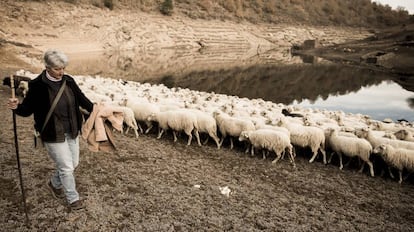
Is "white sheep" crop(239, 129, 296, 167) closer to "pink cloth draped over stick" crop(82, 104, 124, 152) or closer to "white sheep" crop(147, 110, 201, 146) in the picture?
"white sheep" crop(147, 110, 201, 146)

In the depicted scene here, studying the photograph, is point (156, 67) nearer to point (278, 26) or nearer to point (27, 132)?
point (27, 132)

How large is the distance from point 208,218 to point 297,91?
2106 cm

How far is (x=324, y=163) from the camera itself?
7.93 metres

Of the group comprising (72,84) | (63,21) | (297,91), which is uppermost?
(63,21)

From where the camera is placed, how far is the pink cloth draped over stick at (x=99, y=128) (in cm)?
509

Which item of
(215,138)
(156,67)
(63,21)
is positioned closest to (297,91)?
(156,67)

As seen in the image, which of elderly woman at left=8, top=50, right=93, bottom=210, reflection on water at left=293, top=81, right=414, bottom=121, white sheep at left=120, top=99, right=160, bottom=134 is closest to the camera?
elderly woman at left=8, top=50, right=93, bottom=210

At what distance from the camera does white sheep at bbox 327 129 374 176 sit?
743cm

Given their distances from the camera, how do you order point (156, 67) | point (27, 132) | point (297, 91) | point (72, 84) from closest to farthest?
point (72, 84)
point (27, 132)
point (297, 91)
point (156, 67)

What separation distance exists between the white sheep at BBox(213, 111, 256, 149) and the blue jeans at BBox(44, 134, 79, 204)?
4.59 m

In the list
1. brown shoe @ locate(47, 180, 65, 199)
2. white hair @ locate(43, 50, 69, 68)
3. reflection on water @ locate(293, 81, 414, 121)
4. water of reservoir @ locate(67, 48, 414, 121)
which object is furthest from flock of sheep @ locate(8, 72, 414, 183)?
water of reservoir @ locate(67, 48, 414, 121)


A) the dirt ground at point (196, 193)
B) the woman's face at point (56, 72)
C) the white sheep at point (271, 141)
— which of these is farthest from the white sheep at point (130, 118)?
the woman's face at point (56, 72)

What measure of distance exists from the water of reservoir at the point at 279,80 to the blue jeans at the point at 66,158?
17.3m

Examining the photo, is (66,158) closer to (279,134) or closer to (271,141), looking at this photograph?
(271,141)
